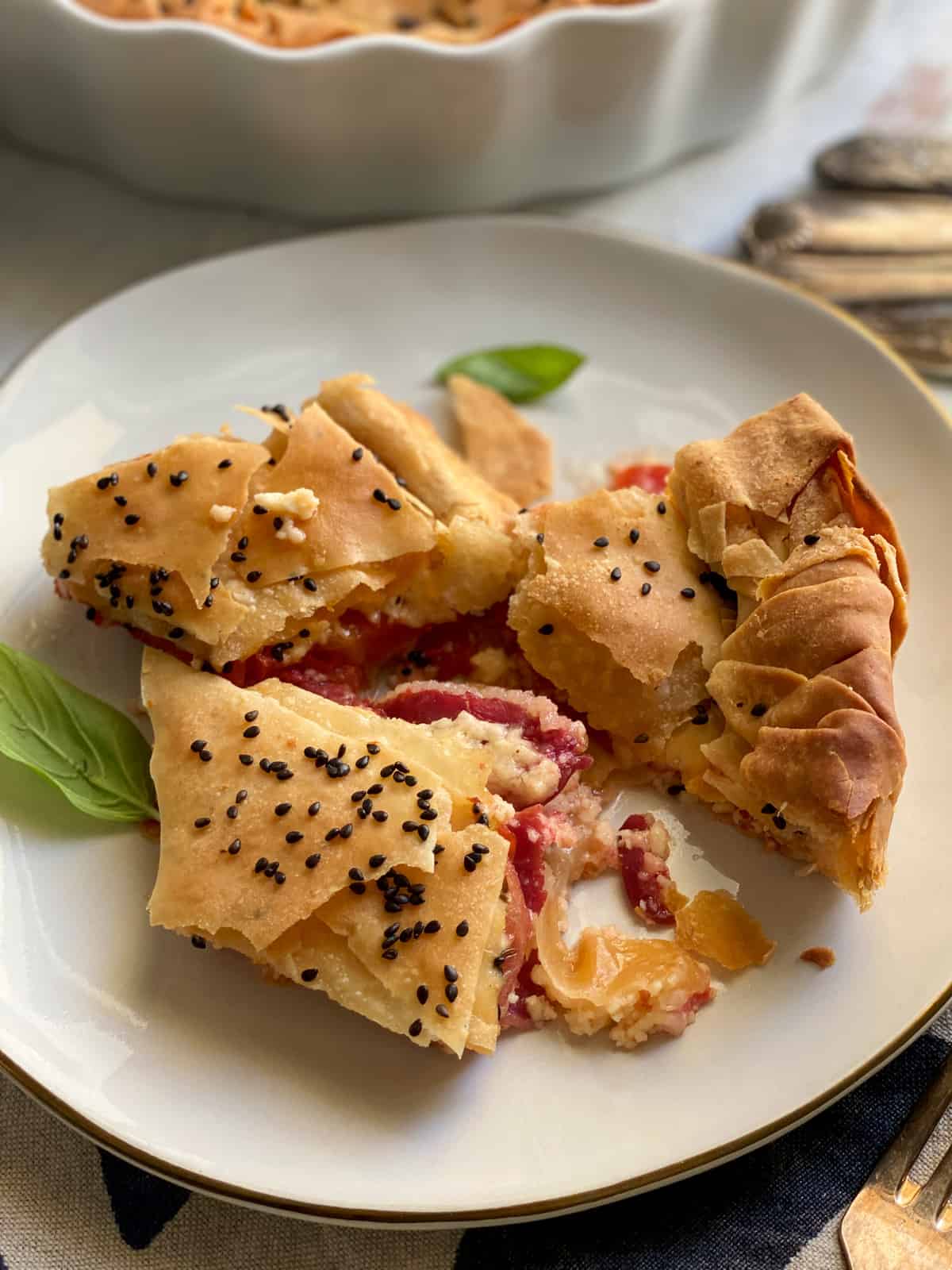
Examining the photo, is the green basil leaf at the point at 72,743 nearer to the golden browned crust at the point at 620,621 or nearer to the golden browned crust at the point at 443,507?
the golden browned crust at the point at 443,507

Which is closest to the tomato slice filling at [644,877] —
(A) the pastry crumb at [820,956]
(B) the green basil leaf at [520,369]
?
(A) the pastry crumb at [820,956]

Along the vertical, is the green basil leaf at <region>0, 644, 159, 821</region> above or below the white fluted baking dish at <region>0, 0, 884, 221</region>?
below

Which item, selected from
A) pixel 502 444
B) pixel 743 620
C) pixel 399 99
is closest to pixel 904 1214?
pixel 743 620

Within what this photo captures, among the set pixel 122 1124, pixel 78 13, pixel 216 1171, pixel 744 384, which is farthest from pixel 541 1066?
pixel 78 13

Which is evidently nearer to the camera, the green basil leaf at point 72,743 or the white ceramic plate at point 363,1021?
the white ceramic plate at point 363,1021

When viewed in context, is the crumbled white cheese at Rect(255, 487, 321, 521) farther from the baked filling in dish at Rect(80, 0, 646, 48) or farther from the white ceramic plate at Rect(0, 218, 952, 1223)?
the baked filling in dish at Rect(80, 0, 646, 48)

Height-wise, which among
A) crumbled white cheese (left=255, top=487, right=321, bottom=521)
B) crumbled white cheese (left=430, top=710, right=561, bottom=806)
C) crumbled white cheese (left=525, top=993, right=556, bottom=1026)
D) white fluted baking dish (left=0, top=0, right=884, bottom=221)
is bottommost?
crumbled white cheese (left=525, top=993, right=556, bottom=1026)

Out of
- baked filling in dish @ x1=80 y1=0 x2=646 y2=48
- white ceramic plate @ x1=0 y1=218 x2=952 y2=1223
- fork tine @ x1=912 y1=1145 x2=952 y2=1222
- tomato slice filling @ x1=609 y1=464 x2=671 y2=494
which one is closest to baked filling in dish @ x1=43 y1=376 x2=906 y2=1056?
white ceramic plate @ x1=0 y1=218 x2=952 y2=1223
